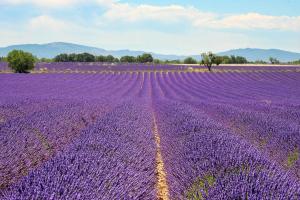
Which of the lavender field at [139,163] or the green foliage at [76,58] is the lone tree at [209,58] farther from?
the green foliage at [76,58]

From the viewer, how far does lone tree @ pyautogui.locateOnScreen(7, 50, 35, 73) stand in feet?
139

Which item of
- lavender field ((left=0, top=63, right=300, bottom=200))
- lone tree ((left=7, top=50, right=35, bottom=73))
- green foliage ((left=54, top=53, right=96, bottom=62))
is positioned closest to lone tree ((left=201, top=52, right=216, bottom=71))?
lone tree ((left=7, top=50, right=35, bottom=73))

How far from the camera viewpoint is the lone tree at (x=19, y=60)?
42.3 metres

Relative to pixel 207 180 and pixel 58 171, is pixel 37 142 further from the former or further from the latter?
pixel 207 180

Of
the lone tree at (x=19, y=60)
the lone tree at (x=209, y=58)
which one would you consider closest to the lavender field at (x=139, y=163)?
the lone tree at (x=19, y=60)

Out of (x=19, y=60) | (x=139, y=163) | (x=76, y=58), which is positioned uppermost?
(x=19, y=60)

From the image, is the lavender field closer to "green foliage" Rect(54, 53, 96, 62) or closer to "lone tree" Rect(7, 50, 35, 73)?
"lone tree" Rect(7, 50, 35, 73)

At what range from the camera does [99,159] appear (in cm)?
386

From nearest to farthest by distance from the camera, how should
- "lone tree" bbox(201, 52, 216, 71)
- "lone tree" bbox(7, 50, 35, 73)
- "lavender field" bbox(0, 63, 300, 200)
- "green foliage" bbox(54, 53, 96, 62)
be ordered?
"lavender field" bbox(0, 63, 300, 200), "lone tree" bbox(7, 50, 35, 73), "lone tree" bbox(201, 52, 216, 71), "green foliage" bbox(54, 53, 96, 62)

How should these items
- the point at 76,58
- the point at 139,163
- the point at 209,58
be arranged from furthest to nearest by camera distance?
the point at 76,58, the point at 209,58, the point at 139,163

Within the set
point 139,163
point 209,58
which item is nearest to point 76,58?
point 209,58

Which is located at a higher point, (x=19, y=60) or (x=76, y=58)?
(x=19, y=60)

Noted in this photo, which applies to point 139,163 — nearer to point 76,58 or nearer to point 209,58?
point 209,58

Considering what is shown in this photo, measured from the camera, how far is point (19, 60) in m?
42.3
